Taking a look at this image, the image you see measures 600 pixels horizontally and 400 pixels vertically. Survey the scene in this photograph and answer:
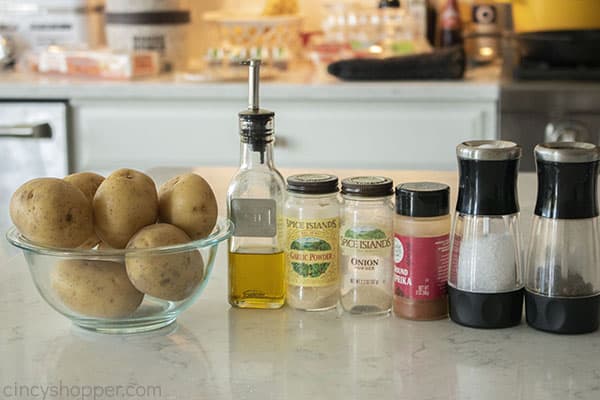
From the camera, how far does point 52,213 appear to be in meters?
0.85

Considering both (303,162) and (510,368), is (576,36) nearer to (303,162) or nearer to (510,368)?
(303,162)

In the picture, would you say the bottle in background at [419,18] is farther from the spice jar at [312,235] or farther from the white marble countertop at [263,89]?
the spice jar at [312,235]

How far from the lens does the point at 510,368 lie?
80 centimetres

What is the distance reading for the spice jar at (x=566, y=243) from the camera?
2.82 ft

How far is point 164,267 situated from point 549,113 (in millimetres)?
1527

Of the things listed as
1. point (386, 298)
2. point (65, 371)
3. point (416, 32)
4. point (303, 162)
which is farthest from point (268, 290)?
point (416, 32)

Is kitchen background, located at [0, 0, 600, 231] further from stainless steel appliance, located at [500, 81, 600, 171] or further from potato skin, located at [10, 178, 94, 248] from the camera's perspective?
potato skin, located at [10, 178, 94, 248]

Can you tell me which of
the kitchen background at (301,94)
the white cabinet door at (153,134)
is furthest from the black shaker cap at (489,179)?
the white cabinet door at (153,134)

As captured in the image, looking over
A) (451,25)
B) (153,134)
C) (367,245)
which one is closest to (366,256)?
(367,245)

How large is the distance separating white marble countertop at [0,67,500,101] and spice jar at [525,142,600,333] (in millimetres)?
1375

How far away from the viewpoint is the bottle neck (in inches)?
37.5

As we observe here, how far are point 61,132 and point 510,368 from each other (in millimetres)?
1762

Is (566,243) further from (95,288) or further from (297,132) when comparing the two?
(297,132)

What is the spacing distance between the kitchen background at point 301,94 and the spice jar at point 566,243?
133 cm
